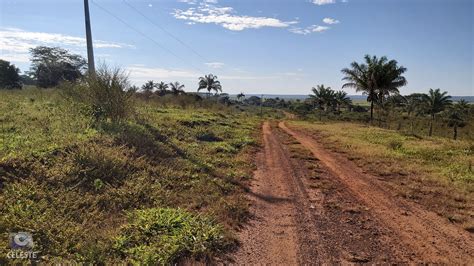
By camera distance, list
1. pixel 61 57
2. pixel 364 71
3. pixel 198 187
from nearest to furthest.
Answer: pixel 198 187, pixel 364 71, pixel 61 57

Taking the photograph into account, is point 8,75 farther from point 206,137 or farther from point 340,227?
point 340,227

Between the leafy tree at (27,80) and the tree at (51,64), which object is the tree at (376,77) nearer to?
the tree at (51,64)

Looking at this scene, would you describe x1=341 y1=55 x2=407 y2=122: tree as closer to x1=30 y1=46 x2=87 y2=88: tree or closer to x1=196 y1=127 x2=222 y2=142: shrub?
x1=196 y1=127 x2=222 y2=142: shrub

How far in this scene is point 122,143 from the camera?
32.5 ft

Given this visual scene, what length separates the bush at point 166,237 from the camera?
4.43 metres

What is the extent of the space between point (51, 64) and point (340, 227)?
53732 millimetres

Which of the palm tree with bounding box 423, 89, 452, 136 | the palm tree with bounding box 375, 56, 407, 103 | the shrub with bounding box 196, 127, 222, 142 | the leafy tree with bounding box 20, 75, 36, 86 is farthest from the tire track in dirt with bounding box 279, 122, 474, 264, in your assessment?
the leafy tree with bounding box 20, 75, 36, 86

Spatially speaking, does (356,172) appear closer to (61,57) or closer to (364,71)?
(364,71)

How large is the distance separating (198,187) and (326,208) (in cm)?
279

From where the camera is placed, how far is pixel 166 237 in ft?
16.0

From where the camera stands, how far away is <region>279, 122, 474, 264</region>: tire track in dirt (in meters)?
4.84

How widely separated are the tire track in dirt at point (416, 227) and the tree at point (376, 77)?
25.9m

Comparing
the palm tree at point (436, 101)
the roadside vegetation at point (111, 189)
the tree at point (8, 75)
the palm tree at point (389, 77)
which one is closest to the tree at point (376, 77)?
the palm tree at point (389, 77)

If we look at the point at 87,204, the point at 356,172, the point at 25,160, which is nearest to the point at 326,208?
the point at 356,172
